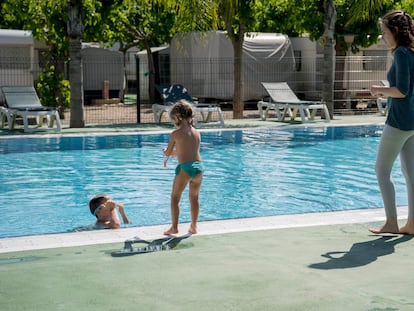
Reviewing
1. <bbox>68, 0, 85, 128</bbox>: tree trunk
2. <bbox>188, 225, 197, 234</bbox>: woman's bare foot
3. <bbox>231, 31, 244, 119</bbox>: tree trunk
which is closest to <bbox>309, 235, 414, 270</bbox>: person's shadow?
<bbox>188, 225, 197, 234</bbox>: woman's bare foot

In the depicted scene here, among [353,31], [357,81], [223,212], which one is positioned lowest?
[223,212]

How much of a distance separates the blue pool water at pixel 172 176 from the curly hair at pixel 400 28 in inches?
140

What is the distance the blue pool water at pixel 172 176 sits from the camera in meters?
9.26

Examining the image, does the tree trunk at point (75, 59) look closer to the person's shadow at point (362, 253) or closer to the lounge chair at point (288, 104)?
the lounge chair at point (288, 104)

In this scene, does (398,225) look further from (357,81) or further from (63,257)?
(357,81)

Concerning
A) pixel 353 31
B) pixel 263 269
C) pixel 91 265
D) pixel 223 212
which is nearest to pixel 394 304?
pixel 263 269

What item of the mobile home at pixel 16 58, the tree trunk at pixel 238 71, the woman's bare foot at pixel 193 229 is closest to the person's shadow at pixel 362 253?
the woman's bare foot at pixel 193 229

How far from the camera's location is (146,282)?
4.68m

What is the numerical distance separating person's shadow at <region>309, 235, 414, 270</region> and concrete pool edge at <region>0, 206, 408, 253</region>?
833mm

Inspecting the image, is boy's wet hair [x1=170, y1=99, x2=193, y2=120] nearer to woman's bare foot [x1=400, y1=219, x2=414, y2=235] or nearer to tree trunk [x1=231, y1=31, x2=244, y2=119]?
woman's bare foot [x1=400, y1=219, x2=414, y2=235]

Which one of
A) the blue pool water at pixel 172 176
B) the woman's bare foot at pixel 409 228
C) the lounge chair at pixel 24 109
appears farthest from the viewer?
the lounge chair at pixel 24 109

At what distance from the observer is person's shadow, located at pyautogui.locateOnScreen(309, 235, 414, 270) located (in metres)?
5.14

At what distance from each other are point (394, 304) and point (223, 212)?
205 inches

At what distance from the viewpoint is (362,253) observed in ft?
18.1
